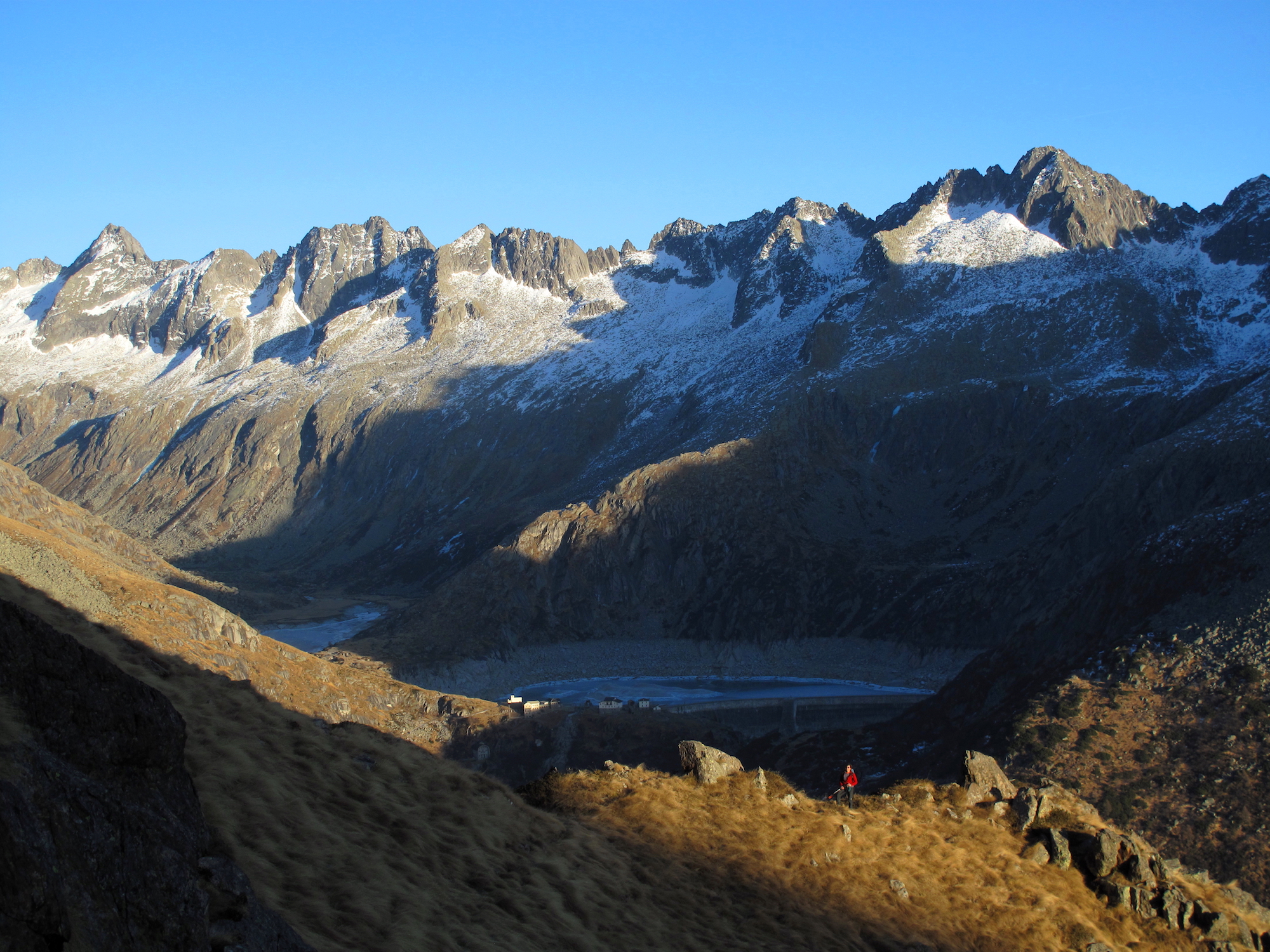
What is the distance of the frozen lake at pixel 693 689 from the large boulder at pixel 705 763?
98.6 m

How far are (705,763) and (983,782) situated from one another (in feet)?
27.7

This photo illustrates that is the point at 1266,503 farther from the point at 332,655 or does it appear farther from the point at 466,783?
the point at 332,655

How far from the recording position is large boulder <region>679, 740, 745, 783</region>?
31000 mm

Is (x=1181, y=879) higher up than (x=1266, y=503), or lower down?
lower down

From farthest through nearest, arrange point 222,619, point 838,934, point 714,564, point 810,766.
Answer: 1. point 714,564
2. point 810,766
3. point 222,619
4. point 838,934

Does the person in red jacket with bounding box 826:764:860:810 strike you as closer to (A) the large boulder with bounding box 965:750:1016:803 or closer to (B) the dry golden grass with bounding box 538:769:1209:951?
(B) the dry golden grass with bounding box 538:769:1209:951

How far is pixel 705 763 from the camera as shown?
1225 inches

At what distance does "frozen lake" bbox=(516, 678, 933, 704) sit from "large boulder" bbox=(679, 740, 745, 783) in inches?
3883

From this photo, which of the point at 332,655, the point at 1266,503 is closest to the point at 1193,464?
the point at 1266,503

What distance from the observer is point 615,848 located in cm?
2634

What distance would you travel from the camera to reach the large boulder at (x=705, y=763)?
31.0 metres

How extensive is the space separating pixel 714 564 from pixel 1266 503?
8911cm

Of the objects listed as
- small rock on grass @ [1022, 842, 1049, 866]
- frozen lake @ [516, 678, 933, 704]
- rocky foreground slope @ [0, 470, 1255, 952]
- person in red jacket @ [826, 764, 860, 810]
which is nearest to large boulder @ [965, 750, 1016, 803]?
rocky foreground slope @ [0, 470, 1255, 952]

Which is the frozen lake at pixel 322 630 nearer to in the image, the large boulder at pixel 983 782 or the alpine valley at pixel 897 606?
the alpine valley at pixel 897 606
